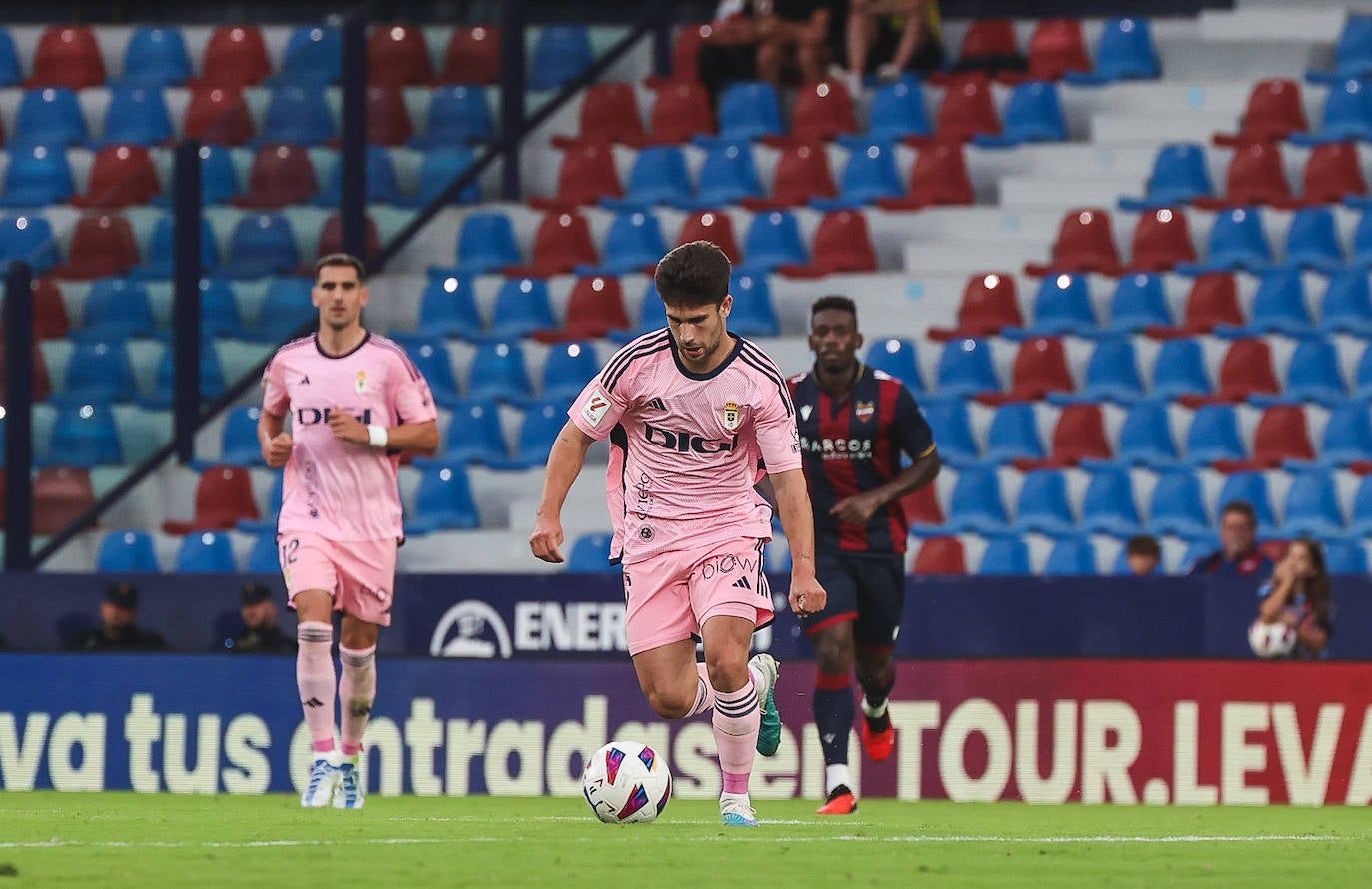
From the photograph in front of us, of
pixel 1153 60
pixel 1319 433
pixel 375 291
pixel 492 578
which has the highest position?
pixel 1153 60

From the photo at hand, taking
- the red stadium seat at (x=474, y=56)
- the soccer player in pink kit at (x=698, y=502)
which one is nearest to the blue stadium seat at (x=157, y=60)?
the red stadium seat at (x=474, y=56)

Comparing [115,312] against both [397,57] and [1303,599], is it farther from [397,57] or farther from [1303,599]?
[1303,599]

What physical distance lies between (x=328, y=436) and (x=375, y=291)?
764 centimetres

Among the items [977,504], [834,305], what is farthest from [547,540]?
[977,504]

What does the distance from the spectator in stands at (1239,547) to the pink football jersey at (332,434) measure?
5.45 m

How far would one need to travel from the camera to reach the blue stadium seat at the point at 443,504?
15930mm

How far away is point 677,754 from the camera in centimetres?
1225

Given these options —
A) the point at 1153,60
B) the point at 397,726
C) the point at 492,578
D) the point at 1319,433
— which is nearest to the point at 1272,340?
the point at 1319,433

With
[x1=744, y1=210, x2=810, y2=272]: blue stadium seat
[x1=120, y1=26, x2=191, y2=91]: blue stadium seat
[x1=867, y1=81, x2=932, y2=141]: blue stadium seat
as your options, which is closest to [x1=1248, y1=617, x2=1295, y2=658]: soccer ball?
[x1=744, y1=210, x2=810, y2=272]: blue stadium seat

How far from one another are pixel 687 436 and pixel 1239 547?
6.55 meters

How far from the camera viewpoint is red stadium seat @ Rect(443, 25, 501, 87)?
58.2 feet

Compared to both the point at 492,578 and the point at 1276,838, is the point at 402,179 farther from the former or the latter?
the point at 1276,838

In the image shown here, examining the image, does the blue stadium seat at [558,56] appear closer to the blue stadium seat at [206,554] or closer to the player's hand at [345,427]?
the blue stadium seat at [206,554]

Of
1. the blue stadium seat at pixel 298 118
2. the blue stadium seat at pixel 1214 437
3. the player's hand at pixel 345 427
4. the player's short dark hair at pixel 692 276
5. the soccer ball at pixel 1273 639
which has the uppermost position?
the blue stadium seat at pixel 298 118
